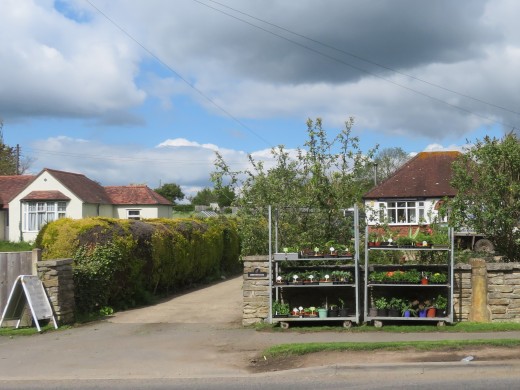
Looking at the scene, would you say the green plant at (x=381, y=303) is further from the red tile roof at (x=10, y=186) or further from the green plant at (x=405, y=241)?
the red tile roof at (x=10, y=186)

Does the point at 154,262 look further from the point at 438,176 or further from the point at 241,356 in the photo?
the point at 438,176

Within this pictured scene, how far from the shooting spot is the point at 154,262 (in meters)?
18.0

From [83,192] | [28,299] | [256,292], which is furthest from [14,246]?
[256,292]

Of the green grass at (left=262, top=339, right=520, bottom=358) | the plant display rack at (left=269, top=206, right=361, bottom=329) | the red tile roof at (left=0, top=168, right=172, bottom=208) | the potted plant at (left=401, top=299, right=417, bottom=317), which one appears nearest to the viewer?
the green grass at (left=262, top=339, right=520, bottom=358)

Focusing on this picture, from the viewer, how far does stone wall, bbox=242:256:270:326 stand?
524 inches

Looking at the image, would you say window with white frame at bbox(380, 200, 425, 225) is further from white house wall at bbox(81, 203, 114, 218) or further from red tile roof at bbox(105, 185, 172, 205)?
white house wall at bbox(81, 203, 114, 218)

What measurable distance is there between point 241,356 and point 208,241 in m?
13.3

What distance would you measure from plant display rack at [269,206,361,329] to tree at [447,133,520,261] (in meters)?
2.34

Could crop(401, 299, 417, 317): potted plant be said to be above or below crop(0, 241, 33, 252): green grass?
below

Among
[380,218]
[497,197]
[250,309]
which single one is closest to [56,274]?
[250,309]

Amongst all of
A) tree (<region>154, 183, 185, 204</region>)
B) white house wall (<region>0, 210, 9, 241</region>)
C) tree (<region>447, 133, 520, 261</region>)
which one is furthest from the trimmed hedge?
tree (<region>154, 183, 185, 204</region>)

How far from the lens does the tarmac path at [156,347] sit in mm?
9523

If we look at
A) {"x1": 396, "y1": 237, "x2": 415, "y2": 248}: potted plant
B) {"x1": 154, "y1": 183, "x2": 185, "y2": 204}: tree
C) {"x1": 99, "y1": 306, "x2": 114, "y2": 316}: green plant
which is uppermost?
{"x1": 154, "y1": 183, "x2": 185, "y2": 204}: tree

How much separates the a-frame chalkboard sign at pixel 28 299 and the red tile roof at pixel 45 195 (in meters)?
27.9
